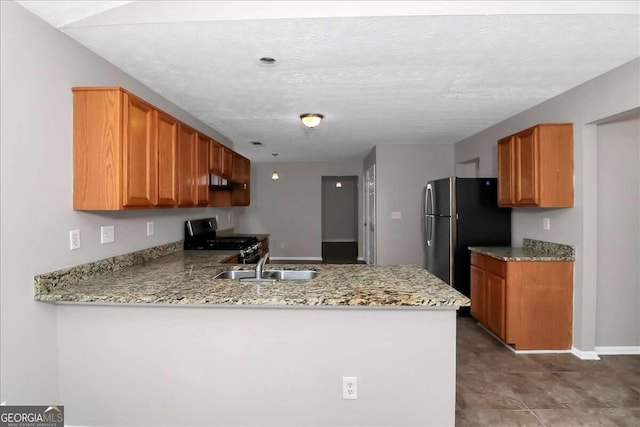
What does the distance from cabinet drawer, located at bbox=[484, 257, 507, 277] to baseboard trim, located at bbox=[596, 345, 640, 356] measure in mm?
1022

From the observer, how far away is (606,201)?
10.5 feet

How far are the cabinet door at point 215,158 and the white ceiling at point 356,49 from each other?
0.40 m

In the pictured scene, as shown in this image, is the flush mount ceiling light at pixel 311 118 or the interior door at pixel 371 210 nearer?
the flush mount ceiling light at pixel 311 118

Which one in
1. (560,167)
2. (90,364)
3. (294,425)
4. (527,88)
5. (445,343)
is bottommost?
(294,425)

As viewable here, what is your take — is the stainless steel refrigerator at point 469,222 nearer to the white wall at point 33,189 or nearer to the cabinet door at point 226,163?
the cabinet door at point 226,163

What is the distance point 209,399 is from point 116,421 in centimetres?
55

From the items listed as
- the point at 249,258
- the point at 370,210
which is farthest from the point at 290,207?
the point at 249,258

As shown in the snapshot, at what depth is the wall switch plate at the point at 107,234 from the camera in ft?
8.25

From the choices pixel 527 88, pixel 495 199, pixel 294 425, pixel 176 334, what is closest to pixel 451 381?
pixel 294 425

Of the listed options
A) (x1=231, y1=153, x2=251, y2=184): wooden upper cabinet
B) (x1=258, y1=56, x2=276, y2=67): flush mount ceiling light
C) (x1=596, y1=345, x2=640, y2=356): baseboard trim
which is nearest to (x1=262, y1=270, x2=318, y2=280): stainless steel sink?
(x1=258, y1=56, x2=276, y2=67): flush mount ceiling light

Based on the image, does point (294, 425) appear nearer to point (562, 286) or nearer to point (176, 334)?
point (176, 334)

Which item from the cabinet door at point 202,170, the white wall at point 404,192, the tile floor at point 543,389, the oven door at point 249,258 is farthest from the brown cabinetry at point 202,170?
the white wall at point 404,192

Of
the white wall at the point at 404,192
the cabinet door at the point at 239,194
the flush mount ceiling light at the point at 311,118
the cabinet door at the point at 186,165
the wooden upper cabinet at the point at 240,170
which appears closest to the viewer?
the cabinet door at the point at 186,165

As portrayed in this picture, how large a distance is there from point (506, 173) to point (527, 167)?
0.39m
